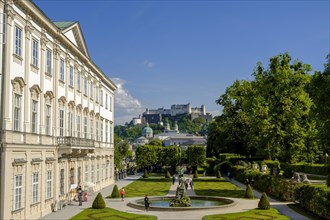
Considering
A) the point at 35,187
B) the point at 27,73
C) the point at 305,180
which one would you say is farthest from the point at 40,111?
the point at 305,180

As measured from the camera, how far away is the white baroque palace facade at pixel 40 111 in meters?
25.2

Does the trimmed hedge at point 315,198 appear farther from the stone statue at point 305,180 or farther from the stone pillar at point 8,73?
the stone pillar at point 8,73

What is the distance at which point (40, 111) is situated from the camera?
31.4 m

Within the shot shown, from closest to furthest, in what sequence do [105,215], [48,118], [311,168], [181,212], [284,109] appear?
[105,215] < [181,212] < [48,118] < [284,109] < [311,168]

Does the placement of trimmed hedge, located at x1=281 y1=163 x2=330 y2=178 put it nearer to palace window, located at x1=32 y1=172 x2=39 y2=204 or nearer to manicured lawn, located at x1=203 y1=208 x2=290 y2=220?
manicured lawn, located at x1=203 y1=208 x2=290 y2=220

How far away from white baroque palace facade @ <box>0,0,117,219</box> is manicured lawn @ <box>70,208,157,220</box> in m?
2.91

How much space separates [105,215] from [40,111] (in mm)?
9052

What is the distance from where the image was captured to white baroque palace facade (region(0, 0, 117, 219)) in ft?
82.7

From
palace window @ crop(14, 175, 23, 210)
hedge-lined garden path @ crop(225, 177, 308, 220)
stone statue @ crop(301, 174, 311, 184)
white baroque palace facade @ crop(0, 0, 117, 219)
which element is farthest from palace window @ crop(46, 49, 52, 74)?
stone statue @ crop(301, 174, 311, 184)

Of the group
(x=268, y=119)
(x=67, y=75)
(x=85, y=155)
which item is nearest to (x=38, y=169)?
(x=67, y=75)

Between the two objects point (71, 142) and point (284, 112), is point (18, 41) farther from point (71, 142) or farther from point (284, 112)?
point (284, 112)

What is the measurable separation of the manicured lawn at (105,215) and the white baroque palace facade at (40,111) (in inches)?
114

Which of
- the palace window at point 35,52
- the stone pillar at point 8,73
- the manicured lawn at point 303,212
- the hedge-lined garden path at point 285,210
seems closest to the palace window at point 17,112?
the stone pillar at point 8,73

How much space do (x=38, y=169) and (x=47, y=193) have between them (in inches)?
137
